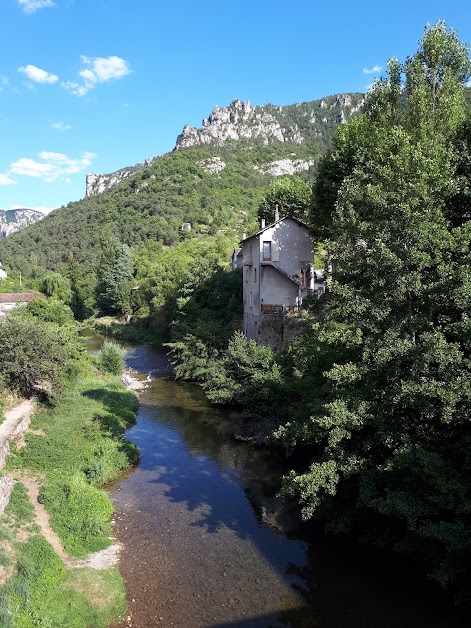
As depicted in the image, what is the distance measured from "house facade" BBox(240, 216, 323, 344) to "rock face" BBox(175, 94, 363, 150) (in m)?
142

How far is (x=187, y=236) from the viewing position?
116625mm

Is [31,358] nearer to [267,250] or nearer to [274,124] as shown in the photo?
[267,250]

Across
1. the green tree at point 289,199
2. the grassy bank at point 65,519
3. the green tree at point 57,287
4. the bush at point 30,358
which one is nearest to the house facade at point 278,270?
the green tree at point 289,199

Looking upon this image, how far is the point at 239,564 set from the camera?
51.2 feet

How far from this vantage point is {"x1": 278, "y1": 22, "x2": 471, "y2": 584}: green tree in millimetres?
12695

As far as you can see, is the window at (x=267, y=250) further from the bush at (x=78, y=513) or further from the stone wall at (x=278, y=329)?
the bush at (x=78, y=513)

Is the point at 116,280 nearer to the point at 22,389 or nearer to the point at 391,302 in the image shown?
the point at 22,389

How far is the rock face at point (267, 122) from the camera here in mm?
176500

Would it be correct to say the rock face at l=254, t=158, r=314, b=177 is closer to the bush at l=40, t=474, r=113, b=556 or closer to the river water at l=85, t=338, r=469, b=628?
the river water at l=85, t=338, r=469, b=628

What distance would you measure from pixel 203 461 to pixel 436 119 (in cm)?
2008

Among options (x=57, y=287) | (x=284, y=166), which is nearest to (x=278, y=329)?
(x=57, y=287)

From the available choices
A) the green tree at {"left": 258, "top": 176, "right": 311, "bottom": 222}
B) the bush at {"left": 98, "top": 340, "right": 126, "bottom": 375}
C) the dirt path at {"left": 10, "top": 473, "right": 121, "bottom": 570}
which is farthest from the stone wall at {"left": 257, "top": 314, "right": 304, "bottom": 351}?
the dirt path at {"left": 10, "top": 473, "right": 121, "bottom": 570}

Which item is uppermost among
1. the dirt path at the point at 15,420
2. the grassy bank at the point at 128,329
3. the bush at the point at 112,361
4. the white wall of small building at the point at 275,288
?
the white wall of small building at the point at 275,288

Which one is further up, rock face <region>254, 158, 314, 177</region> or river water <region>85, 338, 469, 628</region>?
rock face <region>254, 158, 314, 177</region>
